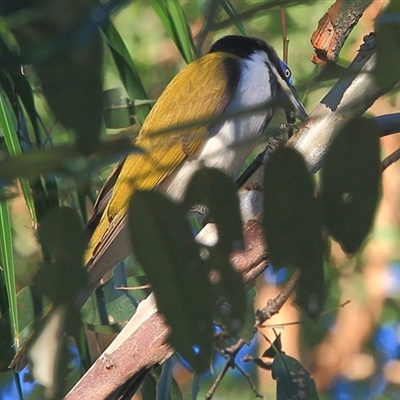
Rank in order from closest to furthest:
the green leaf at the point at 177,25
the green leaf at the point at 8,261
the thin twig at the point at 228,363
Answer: the green leaf at the point at 8,261, the green leaf at the point at 177,25, the thin twig at the point at 228,363

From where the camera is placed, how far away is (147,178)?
58 centimetres

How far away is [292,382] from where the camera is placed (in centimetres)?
175

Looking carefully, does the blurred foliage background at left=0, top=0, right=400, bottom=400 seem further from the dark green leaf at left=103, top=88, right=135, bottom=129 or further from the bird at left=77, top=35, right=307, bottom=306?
the dark green leaf at left=103, top=88, right=135, bottom=129

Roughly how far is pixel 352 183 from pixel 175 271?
12cm

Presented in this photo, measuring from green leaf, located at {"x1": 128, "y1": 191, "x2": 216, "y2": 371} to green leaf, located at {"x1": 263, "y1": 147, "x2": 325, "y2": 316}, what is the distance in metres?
0.05

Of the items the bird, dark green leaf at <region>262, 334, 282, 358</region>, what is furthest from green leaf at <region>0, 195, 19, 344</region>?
dark green leaf at <region>262, 334, 282, 358</region>

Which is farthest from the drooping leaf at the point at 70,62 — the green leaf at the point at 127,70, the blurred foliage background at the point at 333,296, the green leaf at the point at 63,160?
the blurred foliage background at the point at 333,296

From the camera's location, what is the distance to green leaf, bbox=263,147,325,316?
1.73ft

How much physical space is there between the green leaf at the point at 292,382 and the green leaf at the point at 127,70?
0.62 meters

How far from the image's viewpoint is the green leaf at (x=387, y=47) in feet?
1.65

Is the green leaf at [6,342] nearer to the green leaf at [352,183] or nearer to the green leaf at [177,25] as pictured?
the green leaf at [177,25]

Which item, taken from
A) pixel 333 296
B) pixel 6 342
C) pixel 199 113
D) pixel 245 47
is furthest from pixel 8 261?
pixel 333 296

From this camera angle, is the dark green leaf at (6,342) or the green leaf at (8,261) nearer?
the green leaf at (8,261)

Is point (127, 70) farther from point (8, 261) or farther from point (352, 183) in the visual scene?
point (352, 183)
